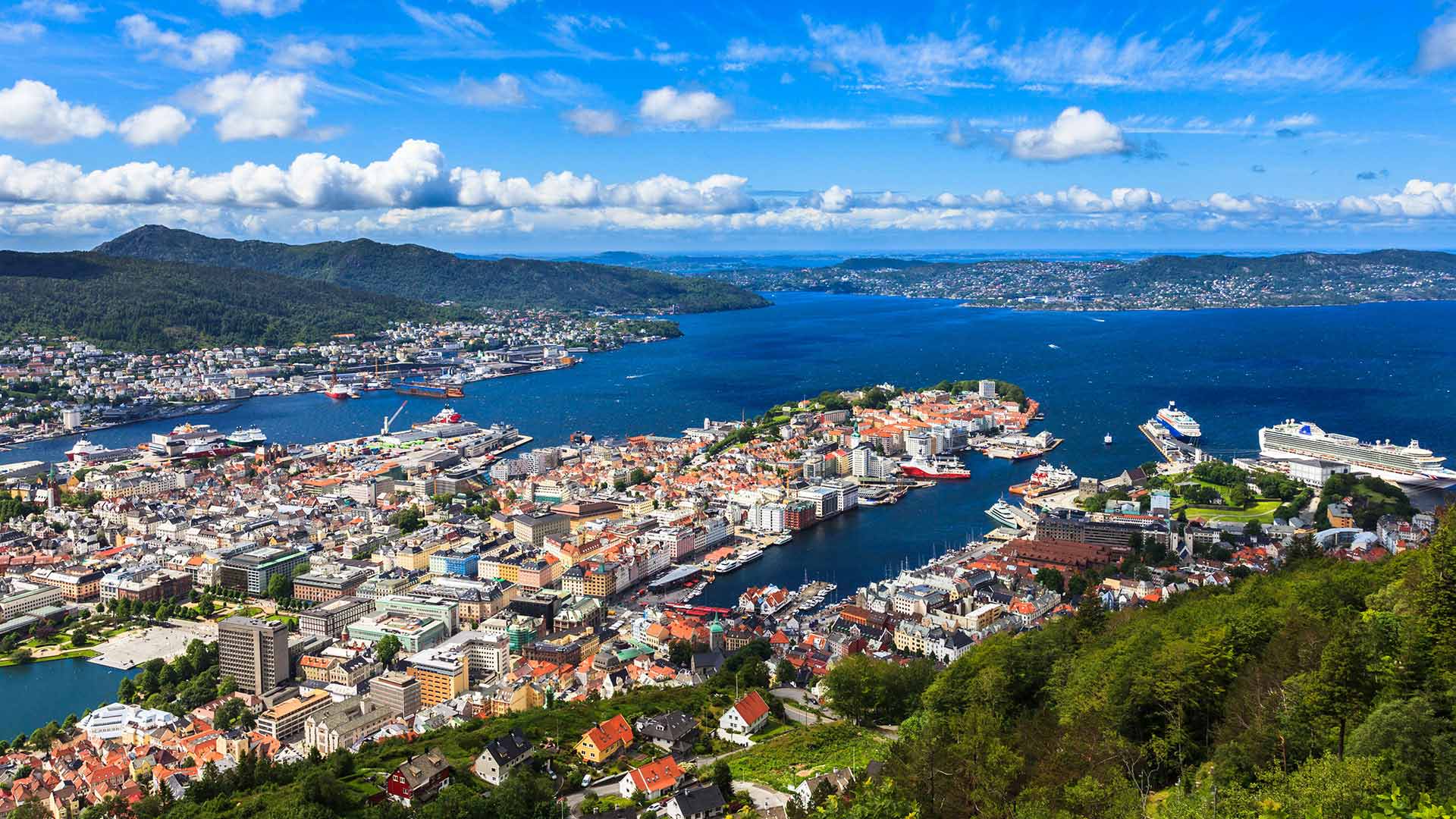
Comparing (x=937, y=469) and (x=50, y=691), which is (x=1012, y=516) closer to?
(x=937, y=469)

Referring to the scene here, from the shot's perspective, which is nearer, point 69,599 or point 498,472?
point 69,599

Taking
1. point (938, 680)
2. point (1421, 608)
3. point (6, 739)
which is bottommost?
point (6, 739)

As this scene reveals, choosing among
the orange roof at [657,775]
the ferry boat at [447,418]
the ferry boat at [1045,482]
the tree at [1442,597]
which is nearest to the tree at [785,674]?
the orange roof at [657,775]

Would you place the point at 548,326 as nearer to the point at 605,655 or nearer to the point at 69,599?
the point at 69,599

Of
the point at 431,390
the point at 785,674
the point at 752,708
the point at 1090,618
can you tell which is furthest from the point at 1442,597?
the point at 431,390

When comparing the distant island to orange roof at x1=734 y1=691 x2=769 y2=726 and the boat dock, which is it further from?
orange roof at x1=734 y1=691 x2=769 y2=726

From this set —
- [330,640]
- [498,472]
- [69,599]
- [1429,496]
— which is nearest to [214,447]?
[498,472]

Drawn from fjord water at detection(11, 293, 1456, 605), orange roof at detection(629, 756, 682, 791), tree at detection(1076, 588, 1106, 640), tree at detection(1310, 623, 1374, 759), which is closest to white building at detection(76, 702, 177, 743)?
orange roof at detection(629, 756, 682, 791)
